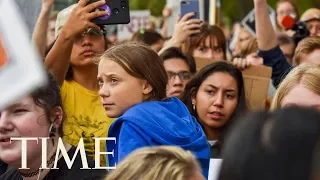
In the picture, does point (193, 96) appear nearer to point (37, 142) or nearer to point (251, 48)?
point (37, 142)

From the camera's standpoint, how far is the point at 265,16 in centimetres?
569

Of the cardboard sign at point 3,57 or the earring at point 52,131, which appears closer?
the cardboard sign at point 3,57

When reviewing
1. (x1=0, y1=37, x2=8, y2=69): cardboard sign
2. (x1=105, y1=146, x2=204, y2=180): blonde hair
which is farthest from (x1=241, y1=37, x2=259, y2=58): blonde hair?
(x1=105, y1=146, x2=204, y2=180): blonde hair

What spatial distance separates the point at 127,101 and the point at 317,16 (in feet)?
14.4

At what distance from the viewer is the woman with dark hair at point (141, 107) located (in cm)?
345

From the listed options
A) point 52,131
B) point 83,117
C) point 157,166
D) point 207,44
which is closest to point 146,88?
point 52,131

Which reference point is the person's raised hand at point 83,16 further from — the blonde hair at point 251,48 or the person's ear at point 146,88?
the blonde hair at point 251,48

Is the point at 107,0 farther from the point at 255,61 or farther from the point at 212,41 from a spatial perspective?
Result: the point at 212,41

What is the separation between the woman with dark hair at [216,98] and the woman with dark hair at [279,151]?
3.57 metres

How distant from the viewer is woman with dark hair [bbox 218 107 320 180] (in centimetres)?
129

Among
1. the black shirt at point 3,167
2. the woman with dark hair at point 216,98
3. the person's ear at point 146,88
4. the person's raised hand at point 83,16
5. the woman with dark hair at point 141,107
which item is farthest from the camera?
the woman with dark hair at point 216,98

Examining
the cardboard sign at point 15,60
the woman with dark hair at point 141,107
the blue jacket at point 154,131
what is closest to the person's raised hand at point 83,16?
the woman with dark hair at point 141,107

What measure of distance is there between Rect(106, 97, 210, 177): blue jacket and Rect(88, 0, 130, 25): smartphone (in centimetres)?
66

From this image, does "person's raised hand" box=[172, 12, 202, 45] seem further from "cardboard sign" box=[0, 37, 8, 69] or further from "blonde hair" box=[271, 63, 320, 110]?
"cardboard sign" box=[0, 37, 8, 69]
